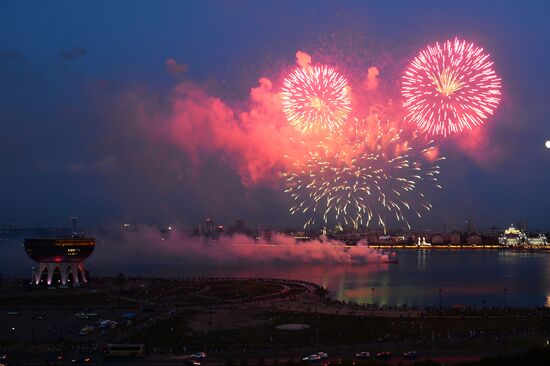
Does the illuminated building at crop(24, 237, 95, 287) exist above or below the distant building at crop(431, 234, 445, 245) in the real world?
below

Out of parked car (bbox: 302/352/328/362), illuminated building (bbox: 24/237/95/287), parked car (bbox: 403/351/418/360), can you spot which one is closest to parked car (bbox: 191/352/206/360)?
parked car (bbox: 302/352/328/362)

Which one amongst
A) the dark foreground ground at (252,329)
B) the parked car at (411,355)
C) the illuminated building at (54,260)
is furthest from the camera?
the illuminated building at (54,260)

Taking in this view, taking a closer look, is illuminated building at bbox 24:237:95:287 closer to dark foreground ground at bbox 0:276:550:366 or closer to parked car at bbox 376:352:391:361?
dark foreground ground at bbox 0:276:550:366

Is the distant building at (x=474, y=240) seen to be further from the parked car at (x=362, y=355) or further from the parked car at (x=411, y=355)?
the parked car at (x=362, y=355)

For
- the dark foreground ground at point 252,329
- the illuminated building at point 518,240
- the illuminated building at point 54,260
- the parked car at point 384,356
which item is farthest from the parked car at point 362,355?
the illuminated building at point 518,240

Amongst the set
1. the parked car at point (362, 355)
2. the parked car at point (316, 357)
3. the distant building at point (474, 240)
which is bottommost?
the parked car at point (316, 357)

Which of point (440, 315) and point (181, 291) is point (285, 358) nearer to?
point (440, 315)
